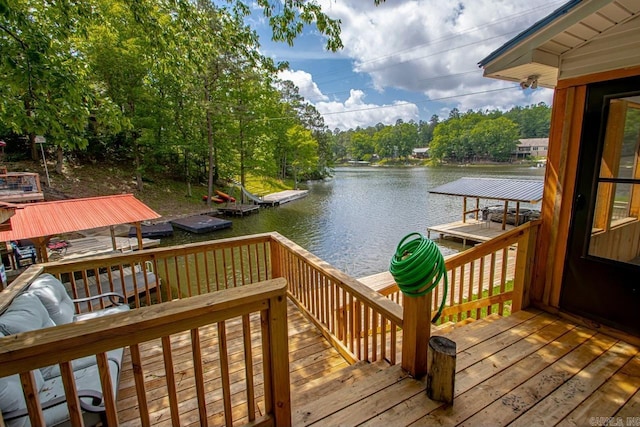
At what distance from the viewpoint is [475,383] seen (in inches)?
67.1

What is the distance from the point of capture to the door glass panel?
2061 millimetres

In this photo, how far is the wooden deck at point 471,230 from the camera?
35.5 feet

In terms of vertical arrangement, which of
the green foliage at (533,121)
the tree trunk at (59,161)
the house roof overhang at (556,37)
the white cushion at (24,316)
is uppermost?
the green foliage at (533,121)

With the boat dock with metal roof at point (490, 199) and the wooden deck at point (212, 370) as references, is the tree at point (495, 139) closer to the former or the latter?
the boat dock with metal roof at point (490, 199)

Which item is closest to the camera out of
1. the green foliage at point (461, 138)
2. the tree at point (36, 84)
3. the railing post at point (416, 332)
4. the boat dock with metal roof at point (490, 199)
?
the railing post at point (416, 332)

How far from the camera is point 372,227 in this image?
46.8 ft

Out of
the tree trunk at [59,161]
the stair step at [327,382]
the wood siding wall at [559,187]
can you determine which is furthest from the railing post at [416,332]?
the tree trunk at [59,161]

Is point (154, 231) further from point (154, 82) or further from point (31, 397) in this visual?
point (31, 397)

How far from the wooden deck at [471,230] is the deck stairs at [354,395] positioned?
32.7ft

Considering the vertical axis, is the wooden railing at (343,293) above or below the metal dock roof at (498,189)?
above

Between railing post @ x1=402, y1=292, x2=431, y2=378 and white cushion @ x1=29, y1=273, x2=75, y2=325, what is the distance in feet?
8.33

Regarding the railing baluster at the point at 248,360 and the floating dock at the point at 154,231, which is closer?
the railing baluster at the point at 248,360

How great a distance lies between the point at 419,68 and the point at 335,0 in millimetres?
27657

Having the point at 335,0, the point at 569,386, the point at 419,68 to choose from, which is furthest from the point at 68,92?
the point at 419,68
